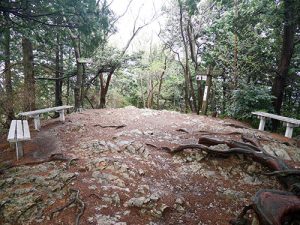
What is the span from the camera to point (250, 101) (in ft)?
27.6

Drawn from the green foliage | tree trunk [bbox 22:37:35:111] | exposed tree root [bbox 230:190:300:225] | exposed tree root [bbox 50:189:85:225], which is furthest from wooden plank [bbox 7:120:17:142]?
the green foliage

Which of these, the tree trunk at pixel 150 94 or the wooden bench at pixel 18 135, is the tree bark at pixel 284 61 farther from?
the tree trunk at pixel 150 94

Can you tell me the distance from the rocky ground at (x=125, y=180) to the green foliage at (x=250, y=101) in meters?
2.77

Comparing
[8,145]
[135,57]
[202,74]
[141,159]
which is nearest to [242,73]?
[202,74]

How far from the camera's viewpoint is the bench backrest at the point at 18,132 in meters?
4.45

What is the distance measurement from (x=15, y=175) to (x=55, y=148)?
47.7 inches

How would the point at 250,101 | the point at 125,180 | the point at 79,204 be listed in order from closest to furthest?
the point at 79,204, the point at 125,180, the point at 250,101

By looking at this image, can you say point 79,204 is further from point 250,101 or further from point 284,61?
point 284,61

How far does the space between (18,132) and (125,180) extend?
9.03 ft

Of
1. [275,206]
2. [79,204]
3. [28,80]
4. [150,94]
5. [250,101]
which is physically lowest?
[79,204]

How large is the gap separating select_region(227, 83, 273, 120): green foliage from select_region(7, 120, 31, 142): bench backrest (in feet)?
23.3

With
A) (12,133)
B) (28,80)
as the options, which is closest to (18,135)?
(12,133)

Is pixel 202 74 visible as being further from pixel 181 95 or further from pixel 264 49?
pixel 181 95

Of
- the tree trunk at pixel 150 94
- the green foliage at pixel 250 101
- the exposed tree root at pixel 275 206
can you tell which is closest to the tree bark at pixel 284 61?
the green foliage at pixel 250 101
